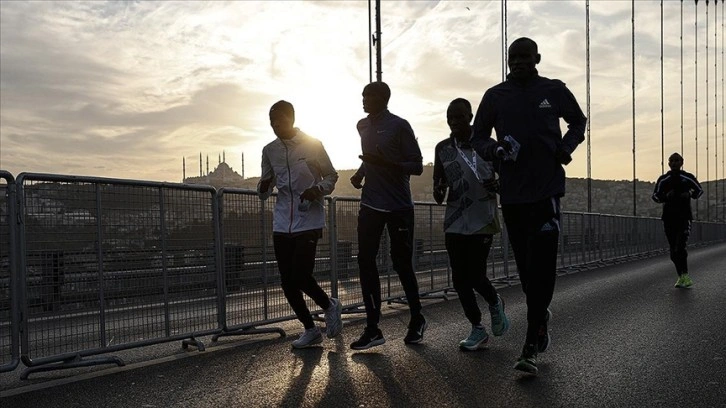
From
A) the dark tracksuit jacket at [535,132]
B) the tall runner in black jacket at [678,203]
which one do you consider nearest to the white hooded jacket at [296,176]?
the dark tracksuit jacket at [535,132]

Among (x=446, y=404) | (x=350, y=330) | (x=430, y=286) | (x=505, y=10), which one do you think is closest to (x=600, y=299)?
(x=430, y=286)

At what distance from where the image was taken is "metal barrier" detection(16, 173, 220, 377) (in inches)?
213

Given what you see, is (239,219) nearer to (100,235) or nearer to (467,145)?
(100,235)

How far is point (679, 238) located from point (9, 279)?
9907 millimetres

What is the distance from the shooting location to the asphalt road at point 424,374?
4133 mm

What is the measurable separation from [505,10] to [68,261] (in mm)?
29660

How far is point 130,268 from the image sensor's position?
6.12 meters

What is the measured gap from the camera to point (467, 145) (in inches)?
229

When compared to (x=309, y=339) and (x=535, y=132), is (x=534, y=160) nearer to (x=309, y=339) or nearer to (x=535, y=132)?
(x=535, y=132)

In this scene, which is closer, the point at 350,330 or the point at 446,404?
the point at 446,404

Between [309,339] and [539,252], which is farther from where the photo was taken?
[309,339]

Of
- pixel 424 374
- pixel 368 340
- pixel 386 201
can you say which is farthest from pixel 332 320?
pixel 424 374

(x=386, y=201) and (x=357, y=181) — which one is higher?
(x=357, y=181)

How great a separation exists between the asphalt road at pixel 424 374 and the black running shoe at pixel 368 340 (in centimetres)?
6
